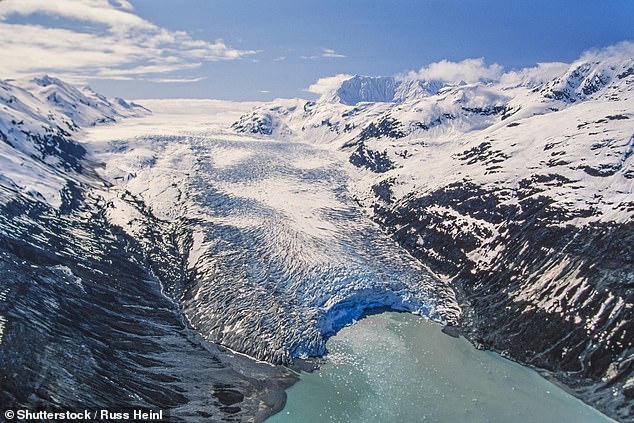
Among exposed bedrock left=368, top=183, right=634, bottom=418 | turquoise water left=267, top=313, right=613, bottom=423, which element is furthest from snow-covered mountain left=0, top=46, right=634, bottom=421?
turquoise water left=267, top=313, right=613, bottom=423

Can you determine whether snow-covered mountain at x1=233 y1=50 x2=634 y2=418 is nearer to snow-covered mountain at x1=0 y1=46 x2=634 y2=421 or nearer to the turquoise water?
Answer: snow-covered mountain at x1=0 y1=46 x2=634 y2=421

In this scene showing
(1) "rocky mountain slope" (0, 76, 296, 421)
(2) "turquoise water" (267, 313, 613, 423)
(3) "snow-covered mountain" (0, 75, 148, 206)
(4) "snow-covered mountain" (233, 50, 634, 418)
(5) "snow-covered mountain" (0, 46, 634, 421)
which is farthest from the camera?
(3) "snow-covered mountain" (0, 75, 148, 206)

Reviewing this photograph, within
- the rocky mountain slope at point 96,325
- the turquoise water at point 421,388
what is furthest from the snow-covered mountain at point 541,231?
the rocky mountain slope at point 96,325

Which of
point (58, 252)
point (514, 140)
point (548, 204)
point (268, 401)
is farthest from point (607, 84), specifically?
point (58, 252)

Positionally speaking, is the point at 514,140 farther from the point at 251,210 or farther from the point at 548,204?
the point at 251,210

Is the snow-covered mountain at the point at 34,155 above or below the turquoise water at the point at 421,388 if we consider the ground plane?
above

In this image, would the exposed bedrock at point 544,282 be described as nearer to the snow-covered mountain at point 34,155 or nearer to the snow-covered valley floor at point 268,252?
the snow-covered valley floor at point 268,252
